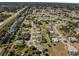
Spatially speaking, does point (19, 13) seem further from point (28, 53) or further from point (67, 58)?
point (67, 58)

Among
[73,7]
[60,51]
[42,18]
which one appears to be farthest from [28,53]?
[73,7]

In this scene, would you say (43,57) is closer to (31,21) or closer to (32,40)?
(32,40)

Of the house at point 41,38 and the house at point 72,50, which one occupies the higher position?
the house at point 41,38

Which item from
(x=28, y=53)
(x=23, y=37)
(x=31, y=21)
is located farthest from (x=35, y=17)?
(x=28, y=53)

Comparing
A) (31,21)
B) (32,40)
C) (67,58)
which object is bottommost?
(67,58)

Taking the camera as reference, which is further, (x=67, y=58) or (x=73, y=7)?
(x=73, y=7)

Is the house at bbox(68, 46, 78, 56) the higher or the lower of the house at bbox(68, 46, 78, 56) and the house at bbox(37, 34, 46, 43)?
the lower

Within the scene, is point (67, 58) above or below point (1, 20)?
below

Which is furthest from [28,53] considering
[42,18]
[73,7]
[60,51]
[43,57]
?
[73,7]

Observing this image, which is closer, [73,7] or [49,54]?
[49,54]
